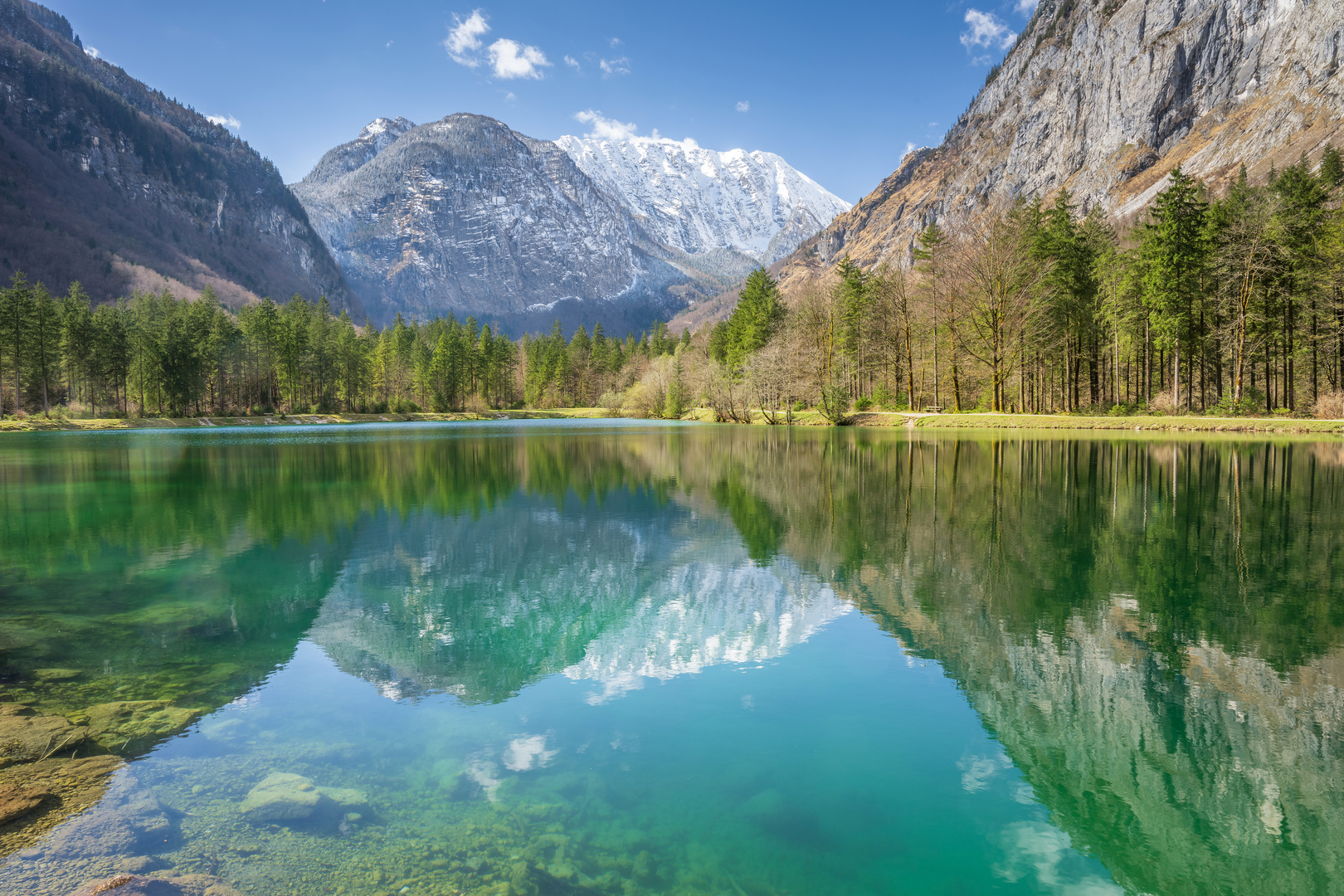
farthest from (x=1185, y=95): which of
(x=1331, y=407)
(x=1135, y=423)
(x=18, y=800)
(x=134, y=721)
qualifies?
(x=18, y=800)

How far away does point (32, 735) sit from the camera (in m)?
5.59

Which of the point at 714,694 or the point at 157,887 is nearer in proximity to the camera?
the point at 157,887

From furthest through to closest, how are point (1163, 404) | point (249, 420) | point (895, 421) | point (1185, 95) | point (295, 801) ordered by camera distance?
1. point (1185, 95)
2. point (249, 420)
3. point (895, 421)
4. point (1163, 404)
5. point (295, 801)

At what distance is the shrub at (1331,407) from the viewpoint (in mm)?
37938

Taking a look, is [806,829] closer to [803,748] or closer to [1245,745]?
[803,748]

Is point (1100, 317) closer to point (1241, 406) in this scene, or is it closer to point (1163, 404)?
point (1163, 404)

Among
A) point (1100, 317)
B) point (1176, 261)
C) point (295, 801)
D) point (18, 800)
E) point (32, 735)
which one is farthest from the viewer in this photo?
point (1100, 317)

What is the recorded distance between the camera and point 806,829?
436 cm

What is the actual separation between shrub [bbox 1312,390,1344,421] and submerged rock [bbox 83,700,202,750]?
51880 millimetres

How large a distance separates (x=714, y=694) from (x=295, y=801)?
368 cm

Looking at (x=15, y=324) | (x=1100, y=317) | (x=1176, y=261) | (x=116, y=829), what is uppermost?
(x=15, y=324)

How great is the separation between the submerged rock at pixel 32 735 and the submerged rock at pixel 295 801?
198 cm

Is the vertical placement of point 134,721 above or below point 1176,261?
below

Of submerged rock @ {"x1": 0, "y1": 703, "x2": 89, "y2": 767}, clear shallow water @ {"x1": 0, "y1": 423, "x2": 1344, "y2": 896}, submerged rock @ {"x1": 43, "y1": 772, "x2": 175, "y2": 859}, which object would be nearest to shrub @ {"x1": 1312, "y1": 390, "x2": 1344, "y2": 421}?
clear shallow water @ {"x1": 0, "y1": 423, "x2": 1344, "y2": 896}
